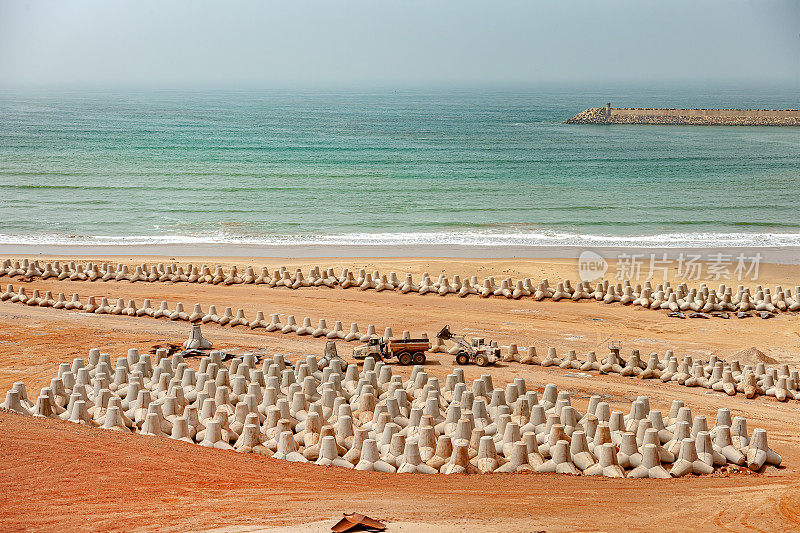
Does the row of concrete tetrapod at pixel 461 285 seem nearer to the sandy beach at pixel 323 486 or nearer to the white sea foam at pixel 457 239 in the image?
the sandy beach at pixel 323 486

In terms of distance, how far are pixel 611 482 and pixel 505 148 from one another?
6571 centimetres

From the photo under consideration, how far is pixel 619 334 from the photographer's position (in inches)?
755

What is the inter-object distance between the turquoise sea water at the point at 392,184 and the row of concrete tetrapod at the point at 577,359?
1431 centimetres

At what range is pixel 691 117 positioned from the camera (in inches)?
4227

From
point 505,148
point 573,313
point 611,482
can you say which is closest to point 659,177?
point 505,148

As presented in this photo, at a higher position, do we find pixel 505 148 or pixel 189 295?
pixel 505 148

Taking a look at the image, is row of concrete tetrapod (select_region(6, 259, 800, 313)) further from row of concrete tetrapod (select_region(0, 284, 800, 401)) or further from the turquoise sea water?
the turquoise sea water

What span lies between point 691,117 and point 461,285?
301 feet

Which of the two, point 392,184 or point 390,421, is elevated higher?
point 392,184

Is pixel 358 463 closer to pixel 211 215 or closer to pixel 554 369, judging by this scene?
pixel 554 369

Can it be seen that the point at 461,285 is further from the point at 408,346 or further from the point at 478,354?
the point at 408,346

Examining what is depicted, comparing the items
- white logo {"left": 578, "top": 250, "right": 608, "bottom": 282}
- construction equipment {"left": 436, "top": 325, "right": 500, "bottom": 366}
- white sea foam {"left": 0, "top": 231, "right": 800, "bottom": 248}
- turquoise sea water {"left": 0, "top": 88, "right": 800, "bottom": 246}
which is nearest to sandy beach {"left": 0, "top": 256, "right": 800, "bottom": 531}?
construction equipment {"left": 436, "top": 325, "right": 500, "bottom": 366}

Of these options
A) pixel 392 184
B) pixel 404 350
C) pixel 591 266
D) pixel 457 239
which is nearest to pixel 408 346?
pixel 404 350

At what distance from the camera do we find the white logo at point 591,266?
2640 centimetres
